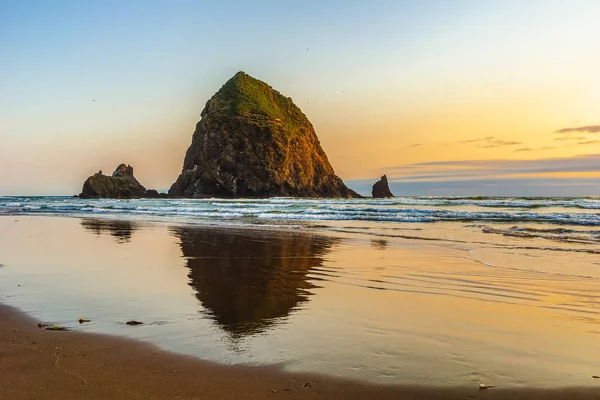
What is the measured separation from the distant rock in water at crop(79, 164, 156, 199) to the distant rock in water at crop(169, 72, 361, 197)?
7.24 metres

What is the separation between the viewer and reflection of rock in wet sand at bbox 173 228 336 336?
562cm

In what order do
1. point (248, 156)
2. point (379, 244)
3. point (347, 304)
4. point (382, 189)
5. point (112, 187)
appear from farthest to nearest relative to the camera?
point (382, 189)
point (112, 187)
point (248, 156)
point (379, 244)
point (347, 304)

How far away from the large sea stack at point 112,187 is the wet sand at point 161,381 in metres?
82.5

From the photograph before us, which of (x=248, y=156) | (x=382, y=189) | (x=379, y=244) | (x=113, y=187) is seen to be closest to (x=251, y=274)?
(x=379, y=244)

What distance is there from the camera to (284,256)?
11.3 m

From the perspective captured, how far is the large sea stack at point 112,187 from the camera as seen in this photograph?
7938 centimetres

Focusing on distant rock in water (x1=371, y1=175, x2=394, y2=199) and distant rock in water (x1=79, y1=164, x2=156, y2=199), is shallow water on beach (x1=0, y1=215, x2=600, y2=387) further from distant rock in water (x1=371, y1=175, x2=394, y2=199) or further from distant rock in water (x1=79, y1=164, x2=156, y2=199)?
distant rock in water (x1=371, y1=175, x2=394, y2=199)

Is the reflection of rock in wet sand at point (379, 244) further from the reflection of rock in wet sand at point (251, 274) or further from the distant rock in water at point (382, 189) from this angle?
the distant rock in water at point (382, 189)

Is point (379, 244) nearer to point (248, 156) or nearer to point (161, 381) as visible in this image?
point (161, 381)

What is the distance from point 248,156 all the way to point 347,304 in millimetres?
74135

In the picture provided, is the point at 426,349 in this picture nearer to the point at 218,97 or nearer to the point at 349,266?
the point at 349,266

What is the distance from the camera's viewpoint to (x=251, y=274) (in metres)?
8.70

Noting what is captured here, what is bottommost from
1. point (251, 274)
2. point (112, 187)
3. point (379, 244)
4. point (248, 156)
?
point (251, 274)

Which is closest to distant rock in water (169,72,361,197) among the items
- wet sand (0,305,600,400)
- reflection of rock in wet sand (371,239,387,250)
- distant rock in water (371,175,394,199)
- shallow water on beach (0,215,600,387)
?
distant rock in water (371,175,394,199)
